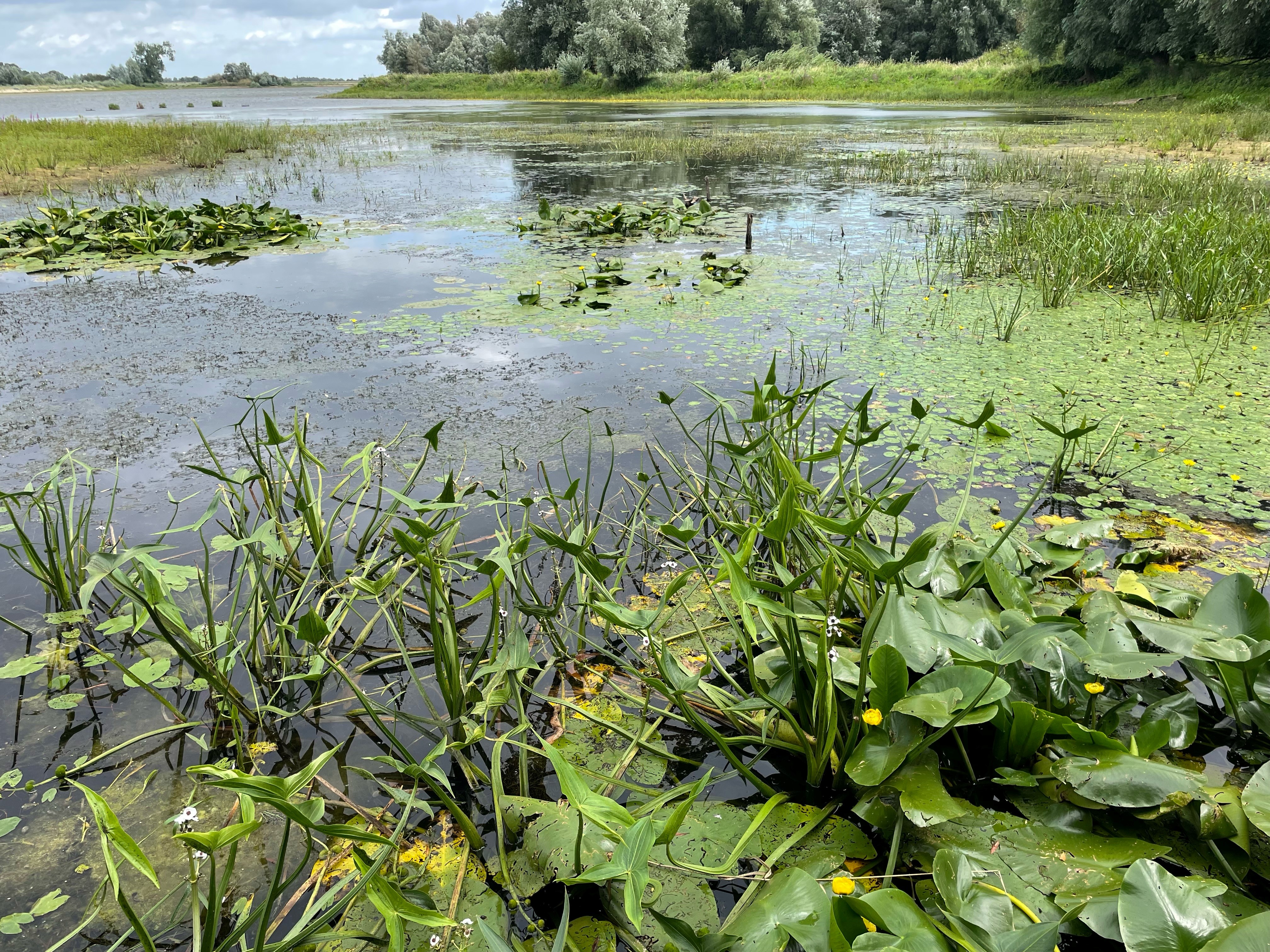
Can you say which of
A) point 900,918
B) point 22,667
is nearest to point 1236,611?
point 900,918

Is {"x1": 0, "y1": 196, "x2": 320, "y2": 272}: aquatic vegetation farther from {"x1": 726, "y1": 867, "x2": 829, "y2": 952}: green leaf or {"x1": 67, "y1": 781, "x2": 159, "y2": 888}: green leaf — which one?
{"x1": 726, "y1": 867, "x2": 829, "y2": 952}: green leaf

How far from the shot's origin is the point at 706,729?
129cm

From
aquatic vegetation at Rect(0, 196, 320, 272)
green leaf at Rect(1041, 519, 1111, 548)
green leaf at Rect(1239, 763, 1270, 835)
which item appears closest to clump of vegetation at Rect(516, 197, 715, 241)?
aquatic vegetation at Rect(0, 196, 320, 272)

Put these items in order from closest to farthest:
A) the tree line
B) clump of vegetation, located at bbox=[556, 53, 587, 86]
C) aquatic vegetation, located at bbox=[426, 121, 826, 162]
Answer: aquatic vegetation, located at bbox=[426, 121, 826, 162] → the tree line → clump of vegetation, located at bbox=[556, 53, 587, 86]

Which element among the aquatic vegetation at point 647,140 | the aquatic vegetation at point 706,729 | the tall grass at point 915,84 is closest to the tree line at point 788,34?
the tall grass at point 915,84

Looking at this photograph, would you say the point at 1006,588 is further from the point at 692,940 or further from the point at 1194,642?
the point at 692,940

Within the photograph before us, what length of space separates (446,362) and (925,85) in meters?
27.5

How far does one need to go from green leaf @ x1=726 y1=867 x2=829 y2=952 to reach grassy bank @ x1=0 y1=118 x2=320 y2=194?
34.5 feet

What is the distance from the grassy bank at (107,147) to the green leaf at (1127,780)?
10698 millimetres

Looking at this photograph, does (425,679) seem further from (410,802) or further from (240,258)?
(240,258)

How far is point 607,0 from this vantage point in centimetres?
2978

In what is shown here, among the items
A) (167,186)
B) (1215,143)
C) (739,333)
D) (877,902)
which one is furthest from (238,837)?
(1215,143)

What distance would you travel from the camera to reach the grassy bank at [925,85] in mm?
17250

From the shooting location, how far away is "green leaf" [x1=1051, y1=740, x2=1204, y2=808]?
3.68 ft
